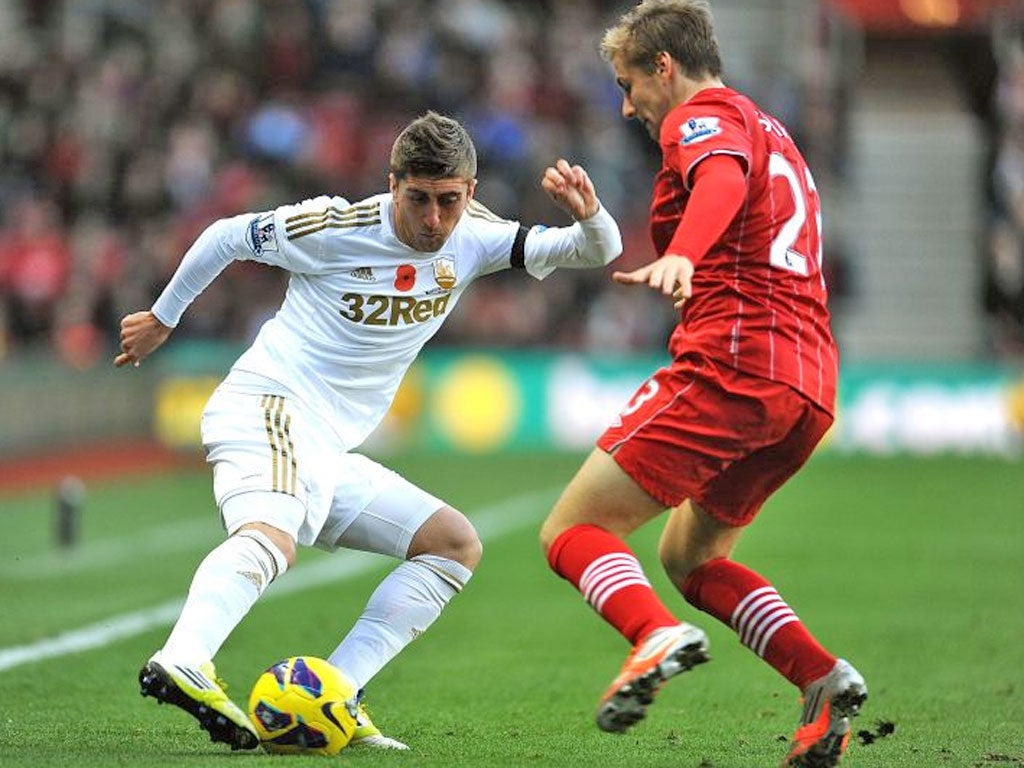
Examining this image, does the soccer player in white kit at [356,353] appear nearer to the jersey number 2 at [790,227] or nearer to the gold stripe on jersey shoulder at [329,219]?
the gold stripe on jersey shoulder at [329,219]

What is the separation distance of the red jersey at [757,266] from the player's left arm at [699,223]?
0.16 meters

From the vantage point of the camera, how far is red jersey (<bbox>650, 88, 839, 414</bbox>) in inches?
232

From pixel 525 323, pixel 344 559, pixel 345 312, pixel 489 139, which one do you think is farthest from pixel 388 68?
pixel 345 312

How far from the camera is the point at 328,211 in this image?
21.5ft

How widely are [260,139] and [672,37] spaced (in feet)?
61.4

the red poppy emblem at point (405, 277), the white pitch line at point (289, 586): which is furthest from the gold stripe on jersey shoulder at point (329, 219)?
the white pitch line at point (289, 586)

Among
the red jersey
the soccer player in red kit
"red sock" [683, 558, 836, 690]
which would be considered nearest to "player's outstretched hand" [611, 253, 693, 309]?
the soccer player in red kit

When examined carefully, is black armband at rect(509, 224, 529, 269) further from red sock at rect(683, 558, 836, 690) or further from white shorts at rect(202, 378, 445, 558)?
red sock at rect(683, 558, 836, 690)

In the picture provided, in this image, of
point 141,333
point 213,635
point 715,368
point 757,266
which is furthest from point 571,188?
point 213,635

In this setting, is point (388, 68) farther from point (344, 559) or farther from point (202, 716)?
point (202, 716)

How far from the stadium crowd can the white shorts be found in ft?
51.1

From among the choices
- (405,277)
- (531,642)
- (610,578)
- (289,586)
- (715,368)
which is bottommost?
(289,586)

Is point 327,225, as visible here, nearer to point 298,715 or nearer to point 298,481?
point 298,481

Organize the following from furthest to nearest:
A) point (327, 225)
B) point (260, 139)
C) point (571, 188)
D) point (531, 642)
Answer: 1. point (260, 139)
2. point (531, 642)
3. point (327, 225)
4. point (571, 188)
